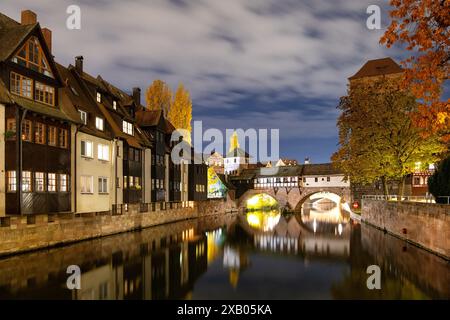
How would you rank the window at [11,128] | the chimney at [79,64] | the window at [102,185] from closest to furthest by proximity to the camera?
the window at [11,128] → the window at [102,185] → the chimney at [79,64]

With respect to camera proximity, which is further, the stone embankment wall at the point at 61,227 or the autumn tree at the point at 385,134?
the autumn tree at the point at 385,134

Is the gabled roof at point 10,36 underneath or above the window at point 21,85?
above

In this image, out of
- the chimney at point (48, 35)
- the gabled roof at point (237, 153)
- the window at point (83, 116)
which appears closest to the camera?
the window at point (83, 116)

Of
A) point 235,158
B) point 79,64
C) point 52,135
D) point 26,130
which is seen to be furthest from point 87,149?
point 235,158

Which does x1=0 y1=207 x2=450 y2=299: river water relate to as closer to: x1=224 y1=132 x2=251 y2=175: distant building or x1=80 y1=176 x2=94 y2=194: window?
x1=80 y1=176 x2=94 y2=194: window

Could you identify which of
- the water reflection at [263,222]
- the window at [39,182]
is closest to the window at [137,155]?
the window at [39,182]

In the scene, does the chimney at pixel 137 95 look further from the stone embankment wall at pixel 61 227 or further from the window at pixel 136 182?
the stone embankment wall at pixel 61 227

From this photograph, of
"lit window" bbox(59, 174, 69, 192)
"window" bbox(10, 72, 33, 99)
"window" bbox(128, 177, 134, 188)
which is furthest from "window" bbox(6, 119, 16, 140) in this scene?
"window" bbox(128, 177, 134, 188)

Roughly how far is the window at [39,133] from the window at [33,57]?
3.73 m

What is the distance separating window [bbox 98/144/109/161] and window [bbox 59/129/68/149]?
5.30 metres

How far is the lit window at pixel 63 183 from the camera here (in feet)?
90.1

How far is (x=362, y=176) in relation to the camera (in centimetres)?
4056

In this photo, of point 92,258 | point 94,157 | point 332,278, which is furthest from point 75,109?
point 332,278

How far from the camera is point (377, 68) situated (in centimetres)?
7950
